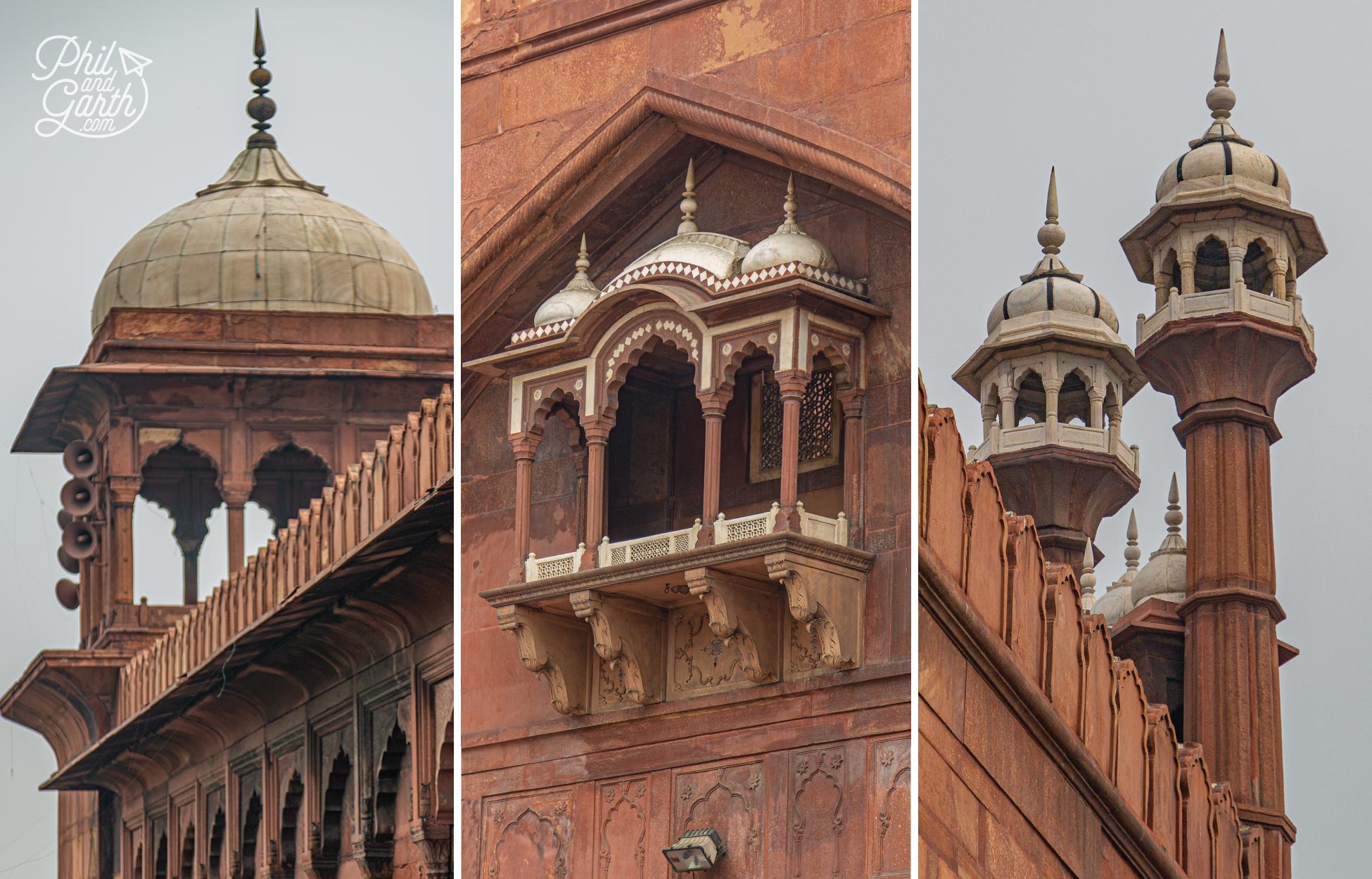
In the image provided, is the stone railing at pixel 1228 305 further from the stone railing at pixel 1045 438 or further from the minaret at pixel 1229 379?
the stone railing at pixel 1045 438

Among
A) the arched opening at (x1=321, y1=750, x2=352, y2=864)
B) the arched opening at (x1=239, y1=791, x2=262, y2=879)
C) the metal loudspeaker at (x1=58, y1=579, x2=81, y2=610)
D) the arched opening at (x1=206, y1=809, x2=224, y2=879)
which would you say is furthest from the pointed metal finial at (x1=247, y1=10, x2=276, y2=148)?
the metal loudspeaker at (x1=58, y1=579, x2=81, y2=610)

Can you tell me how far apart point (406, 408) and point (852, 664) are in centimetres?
419

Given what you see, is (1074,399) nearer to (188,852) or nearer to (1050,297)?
(1050,297)

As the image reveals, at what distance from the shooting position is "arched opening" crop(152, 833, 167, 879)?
1080 centimetres

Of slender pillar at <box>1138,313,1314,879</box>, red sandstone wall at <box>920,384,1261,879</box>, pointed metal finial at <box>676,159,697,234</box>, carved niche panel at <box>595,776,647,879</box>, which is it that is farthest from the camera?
slender pillar at <box>1138,313,1314,879</box>

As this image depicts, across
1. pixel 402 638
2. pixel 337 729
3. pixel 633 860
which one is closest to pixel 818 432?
pixel 633 860

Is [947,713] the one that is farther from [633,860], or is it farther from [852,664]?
[633,860]

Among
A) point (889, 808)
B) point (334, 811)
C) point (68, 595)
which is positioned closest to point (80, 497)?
point (68, 595)

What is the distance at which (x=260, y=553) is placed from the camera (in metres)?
9.22

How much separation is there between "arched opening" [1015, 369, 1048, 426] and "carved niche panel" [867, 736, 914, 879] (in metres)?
5.11

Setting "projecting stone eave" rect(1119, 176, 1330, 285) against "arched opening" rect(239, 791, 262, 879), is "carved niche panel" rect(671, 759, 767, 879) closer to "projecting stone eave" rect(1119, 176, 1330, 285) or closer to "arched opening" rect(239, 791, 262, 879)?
"arched opening" rect(239, 791, 262, 879)

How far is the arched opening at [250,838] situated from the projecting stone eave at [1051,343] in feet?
8.79

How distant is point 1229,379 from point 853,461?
4955mm

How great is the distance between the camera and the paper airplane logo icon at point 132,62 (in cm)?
679
